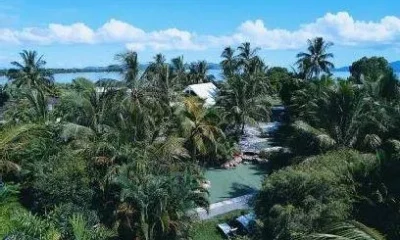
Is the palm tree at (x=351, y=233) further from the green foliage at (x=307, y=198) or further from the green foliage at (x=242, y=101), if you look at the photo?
the green foliage at (x=242, y=101)

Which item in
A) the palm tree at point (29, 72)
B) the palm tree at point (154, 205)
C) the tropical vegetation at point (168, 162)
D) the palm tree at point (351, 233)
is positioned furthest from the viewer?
the palm tree at point (29, 72)

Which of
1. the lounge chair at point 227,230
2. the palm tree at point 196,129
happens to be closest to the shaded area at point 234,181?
the palm tree at point 196,129

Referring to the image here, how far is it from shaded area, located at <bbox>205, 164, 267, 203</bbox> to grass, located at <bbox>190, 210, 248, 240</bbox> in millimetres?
1553

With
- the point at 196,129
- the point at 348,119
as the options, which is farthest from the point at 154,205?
the point at 348,119

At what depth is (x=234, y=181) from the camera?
929 inches

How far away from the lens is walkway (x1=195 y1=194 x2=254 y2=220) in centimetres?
1910

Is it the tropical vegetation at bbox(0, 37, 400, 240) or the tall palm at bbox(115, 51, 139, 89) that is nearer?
the tropical vegetation at bbox(0, 37, 400, 240)

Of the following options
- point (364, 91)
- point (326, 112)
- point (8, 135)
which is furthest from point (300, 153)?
point (8, 135)

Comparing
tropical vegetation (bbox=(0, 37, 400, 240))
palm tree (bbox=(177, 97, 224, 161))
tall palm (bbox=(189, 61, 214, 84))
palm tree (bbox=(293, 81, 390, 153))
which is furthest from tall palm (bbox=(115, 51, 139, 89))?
tall palm (bbox=(189, 61, 214, 84))

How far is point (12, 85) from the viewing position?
149ft

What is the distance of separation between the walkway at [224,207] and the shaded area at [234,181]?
35.1 inches

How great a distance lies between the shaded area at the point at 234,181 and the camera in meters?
21.8

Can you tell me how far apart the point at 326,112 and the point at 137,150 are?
825 centimetres

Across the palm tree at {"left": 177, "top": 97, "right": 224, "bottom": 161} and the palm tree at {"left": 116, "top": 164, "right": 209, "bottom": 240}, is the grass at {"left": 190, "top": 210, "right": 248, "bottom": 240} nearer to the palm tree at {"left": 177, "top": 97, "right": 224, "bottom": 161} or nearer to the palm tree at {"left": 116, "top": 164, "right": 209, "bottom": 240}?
the palm tree at {"left": 116, "top": 164, "right": 209, "bottom": 240}
